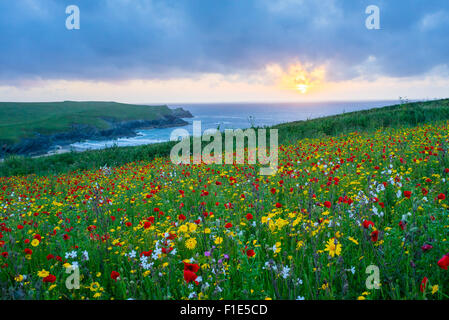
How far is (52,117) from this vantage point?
7956cm

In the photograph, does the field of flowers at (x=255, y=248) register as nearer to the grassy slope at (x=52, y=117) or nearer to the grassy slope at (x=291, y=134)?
the grassy slope at (x=291, y=134)

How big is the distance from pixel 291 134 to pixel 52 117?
85.7m

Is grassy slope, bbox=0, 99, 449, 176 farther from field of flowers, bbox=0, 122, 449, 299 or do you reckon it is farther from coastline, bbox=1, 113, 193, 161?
coastline, bbox=1, 113, 193, 161

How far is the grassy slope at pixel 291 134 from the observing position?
12906 millimetres

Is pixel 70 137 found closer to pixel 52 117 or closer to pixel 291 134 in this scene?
pixel 52 117

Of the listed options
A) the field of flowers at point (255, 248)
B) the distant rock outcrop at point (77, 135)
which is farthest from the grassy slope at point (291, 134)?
the distant rock outcrop at point (77, 135)

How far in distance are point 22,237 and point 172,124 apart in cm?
10267

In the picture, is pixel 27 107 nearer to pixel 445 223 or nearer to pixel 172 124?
pixel 172 124

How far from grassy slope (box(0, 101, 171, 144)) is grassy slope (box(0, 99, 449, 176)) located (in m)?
49.0

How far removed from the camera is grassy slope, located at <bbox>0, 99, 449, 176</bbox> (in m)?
12.9

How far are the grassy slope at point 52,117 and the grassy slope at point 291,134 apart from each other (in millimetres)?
49023
